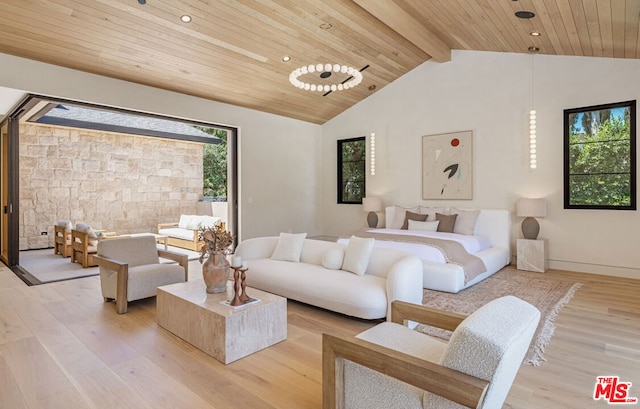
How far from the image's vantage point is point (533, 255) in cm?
547

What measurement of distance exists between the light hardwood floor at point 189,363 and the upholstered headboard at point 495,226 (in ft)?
7.08

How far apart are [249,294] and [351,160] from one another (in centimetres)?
557

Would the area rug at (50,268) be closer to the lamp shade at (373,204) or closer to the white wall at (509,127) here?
the lamp shade at (373,204)

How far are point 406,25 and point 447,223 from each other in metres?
3.17

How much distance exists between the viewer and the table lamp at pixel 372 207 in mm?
7359

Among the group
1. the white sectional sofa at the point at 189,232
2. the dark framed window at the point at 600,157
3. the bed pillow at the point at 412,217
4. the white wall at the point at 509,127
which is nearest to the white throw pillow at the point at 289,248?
the bed pillow at the point at 412,217

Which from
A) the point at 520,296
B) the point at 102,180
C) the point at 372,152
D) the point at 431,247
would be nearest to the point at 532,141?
the point at 431,247

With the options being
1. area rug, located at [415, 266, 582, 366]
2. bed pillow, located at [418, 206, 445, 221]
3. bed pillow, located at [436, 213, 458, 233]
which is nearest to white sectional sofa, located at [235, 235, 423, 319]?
area rug, located at [415, 266, 582, 366]

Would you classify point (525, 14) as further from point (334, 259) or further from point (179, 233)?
point (179, 233)

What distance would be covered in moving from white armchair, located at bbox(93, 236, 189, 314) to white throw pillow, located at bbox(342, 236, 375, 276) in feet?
6.51

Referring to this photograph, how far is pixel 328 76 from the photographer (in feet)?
20.2

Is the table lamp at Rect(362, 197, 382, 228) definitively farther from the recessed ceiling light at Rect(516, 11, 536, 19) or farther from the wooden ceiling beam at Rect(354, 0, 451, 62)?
the recessed ceiling light at Rect(516, 11, 536, 19)

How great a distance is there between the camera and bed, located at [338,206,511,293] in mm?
4316

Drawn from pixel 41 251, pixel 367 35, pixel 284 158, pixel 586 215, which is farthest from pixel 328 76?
pixel 41 251
